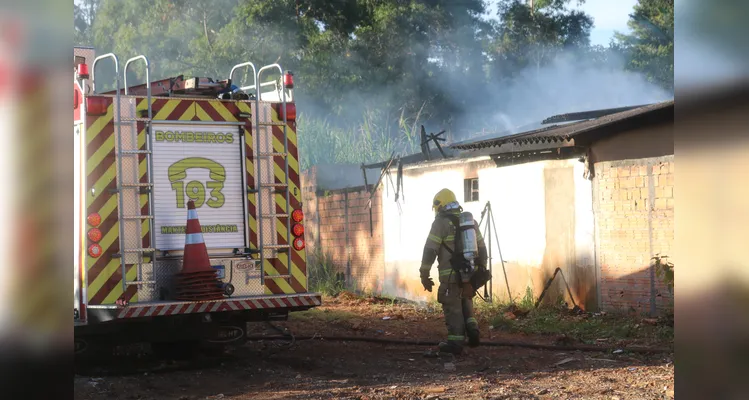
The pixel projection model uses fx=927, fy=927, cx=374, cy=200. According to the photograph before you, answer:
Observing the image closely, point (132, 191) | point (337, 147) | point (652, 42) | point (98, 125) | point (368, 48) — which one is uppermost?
point (652, 42)

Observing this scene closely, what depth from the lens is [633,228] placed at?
39.5 ft

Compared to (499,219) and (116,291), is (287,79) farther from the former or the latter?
(499,219)

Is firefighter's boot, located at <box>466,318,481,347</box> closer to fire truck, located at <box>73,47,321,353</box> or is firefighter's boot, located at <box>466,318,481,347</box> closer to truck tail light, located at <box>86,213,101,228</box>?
fire truck, located at <box>73,47,321,353</box>

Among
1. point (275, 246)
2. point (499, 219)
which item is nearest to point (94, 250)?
point (275, 246)

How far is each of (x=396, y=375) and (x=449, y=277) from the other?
1.77 metres

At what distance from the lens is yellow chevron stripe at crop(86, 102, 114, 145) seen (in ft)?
27.7

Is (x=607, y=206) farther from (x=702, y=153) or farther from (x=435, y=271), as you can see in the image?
(x=702, y=153)

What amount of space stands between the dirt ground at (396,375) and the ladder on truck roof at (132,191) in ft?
3.52

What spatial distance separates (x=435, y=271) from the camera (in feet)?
51.6

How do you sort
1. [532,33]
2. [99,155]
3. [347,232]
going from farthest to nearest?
[532,33] < [347,232] < [99,155]

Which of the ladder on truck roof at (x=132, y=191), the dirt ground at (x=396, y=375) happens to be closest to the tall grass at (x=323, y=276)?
the dirt ground at (x=396, y=375)

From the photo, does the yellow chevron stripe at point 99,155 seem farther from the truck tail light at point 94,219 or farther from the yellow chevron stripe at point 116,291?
the yellow chevron stripe at point 116,291

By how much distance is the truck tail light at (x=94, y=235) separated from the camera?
329 inches

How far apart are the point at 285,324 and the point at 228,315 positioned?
402 centimetres
